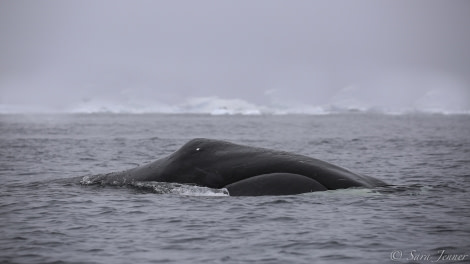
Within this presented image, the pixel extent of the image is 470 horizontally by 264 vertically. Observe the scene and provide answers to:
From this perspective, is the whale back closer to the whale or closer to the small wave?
the whale

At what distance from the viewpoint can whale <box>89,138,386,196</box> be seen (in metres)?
12.8

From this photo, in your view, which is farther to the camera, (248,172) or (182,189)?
(182,189)

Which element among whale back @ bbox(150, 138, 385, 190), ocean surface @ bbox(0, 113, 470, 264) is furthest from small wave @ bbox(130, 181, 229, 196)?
whale back @ bbox(150, 138, 385, 190)

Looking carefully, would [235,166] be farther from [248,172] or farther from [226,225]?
[226,225]

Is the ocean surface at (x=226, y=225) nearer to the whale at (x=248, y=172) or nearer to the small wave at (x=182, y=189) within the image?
the small wave at (x=182, y=189)

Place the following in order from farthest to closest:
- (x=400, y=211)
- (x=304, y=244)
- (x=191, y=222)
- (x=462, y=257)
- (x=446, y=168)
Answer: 1. (x=446, y=168)
2. (x=400, y=211)
3. (x=191, y=222)
4. (x=304, y=244)
5. (x=462, y=257)

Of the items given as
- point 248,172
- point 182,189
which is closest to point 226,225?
point 248,172

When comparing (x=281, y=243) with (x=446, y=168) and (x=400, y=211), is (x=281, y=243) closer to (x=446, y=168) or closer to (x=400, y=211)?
(x=400, y=211)

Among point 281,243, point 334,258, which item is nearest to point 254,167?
point 281,243

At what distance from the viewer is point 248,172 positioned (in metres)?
12.9

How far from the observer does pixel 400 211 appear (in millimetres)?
11586

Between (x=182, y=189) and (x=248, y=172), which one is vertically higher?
(x=248, y=172)

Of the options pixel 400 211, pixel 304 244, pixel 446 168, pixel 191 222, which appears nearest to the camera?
pixel 304 244

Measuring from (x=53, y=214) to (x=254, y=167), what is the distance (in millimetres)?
4020
